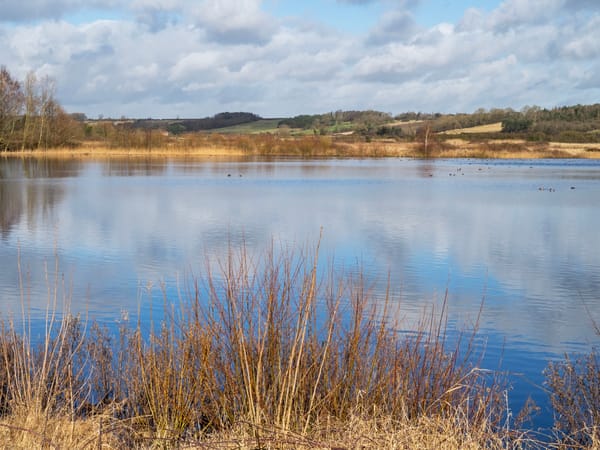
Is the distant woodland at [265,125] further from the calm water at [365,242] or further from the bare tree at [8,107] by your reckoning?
the calm water at [365,242]

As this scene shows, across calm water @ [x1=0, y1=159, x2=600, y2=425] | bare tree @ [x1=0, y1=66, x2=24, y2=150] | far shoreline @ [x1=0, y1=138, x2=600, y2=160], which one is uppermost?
bare tree @ [x1=0, y1=66, x2=24, y2=150]

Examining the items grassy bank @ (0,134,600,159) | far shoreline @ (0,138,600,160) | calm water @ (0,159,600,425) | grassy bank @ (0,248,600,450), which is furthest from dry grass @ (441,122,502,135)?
grassy bank @ (0,248,600,450)

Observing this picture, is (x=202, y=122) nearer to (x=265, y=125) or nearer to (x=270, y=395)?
(x=265, y=125)

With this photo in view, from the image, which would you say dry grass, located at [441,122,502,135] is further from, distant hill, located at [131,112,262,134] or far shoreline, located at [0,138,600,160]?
distant hill, located at [131,112,262,134]

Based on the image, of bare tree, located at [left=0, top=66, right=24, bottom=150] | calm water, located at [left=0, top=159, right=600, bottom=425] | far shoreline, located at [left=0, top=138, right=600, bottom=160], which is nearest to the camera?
calm water, located at [left=0, top=159, right=600, bottom=425]

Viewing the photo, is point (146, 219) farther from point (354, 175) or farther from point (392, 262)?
point (354, 175)

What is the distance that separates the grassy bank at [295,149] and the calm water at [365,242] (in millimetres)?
25132

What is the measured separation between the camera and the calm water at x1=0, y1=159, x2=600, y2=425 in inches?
284

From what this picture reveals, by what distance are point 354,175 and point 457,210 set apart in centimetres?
1322

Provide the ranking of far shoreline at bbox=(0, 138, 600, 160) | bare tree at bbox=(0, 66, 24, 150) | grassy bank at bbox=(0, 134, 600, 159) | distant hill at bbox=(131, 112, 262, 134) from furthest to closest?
distant hill at bbox=(131, 112, 262, 134)
grassy bank at bbox=(0, 134, 600, 159)
far shoreline at bbox=(0, 138, 600, 160)
bare tree at bbox=(0, 66, 24, 150)

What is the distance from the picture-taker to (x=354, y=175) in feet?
97.8

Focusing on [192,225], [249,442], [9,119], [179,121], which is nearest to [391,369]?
[249,442]

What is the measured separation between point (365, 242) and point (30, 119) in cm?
4006

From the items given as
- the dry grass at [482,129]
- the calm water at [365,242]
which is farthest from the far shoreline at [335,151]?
the calm water at [365,242]
